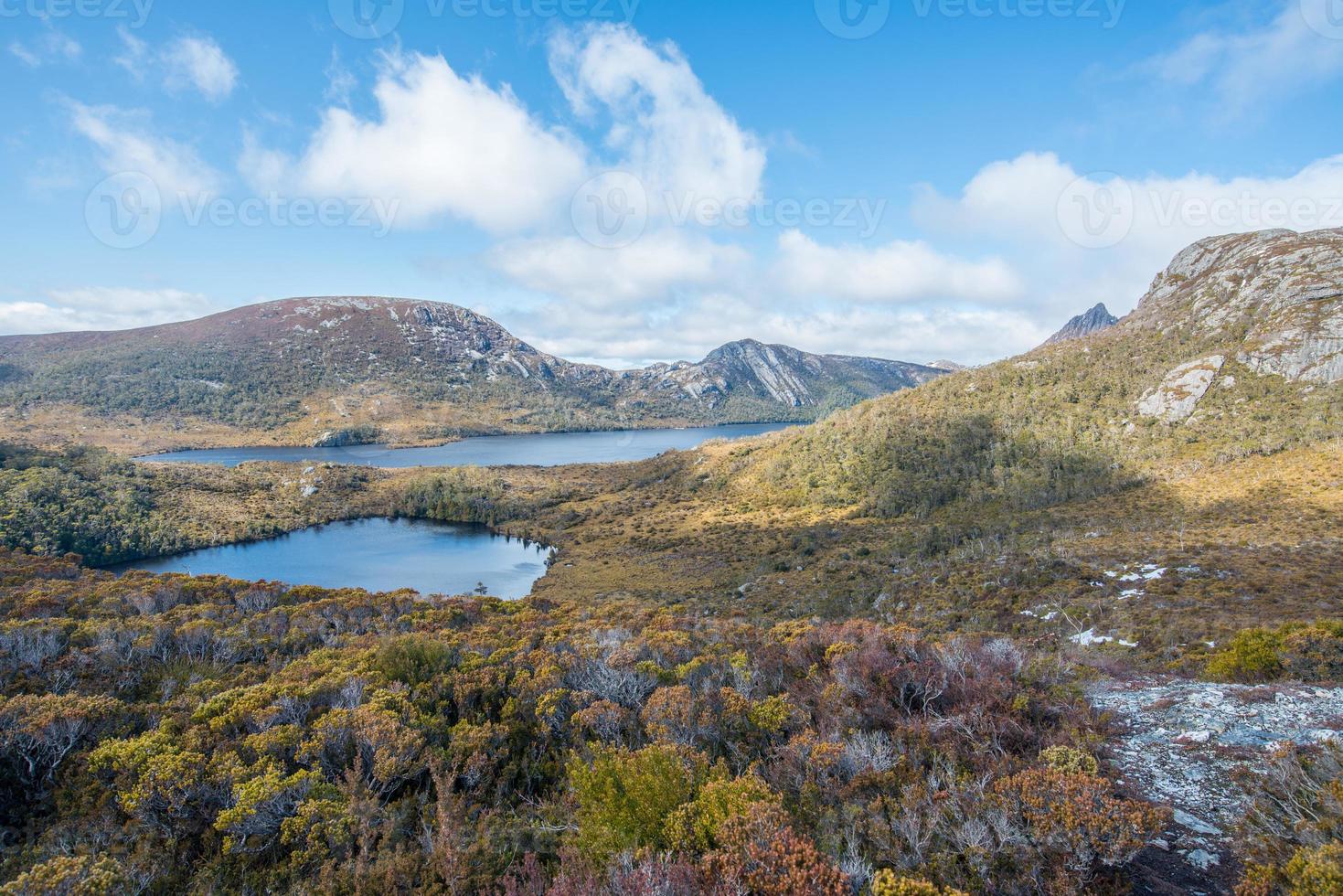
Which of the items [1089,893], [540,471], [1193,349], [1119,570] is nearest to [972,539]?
[1119,570]

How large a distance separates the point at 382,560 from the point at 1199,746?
84.6m

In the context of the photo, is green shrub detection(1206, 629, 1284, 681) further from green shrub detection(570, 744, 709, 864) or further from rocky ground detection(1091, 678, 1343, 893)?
green shrub detection(570, 744, 709, 864)

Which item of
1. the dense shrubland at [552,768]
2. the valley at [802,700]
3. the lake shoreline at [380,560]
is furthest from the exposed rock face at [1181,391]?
the lake shoreline at [380,560]

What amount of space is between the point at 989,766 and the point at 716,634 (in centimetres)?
1142

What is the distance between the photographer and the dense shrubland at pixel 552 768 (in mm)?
5930

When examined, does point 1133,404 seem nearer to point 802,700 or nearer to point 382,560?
point 802,700

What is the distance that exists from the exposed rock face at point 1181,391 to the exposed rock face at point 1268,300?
3.95m

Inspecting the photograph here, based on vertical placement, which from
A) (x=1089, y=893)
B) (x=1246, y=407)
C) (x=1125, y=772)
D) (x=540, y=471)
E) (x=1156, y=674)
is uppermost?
(x=1246, y=407)

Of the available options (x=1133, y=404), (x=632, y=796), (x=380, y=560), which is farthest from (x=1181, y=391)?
(x=380, y=560)

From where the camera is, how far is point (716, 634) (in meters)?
18.8

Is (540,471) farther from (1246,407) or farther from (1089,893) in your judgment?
(1089,893)

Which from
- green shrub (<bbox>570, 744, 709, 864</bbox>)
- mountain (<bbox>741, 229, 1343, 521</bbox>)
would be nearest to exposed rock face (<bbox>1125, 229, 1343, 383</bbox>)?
mountain (<bbox>741, 229, 1343, 521</bbox>)

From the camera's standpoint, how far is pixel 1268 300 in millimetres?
77750

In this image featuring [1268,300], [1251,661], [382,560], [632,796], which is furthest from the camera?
[1268,300]
